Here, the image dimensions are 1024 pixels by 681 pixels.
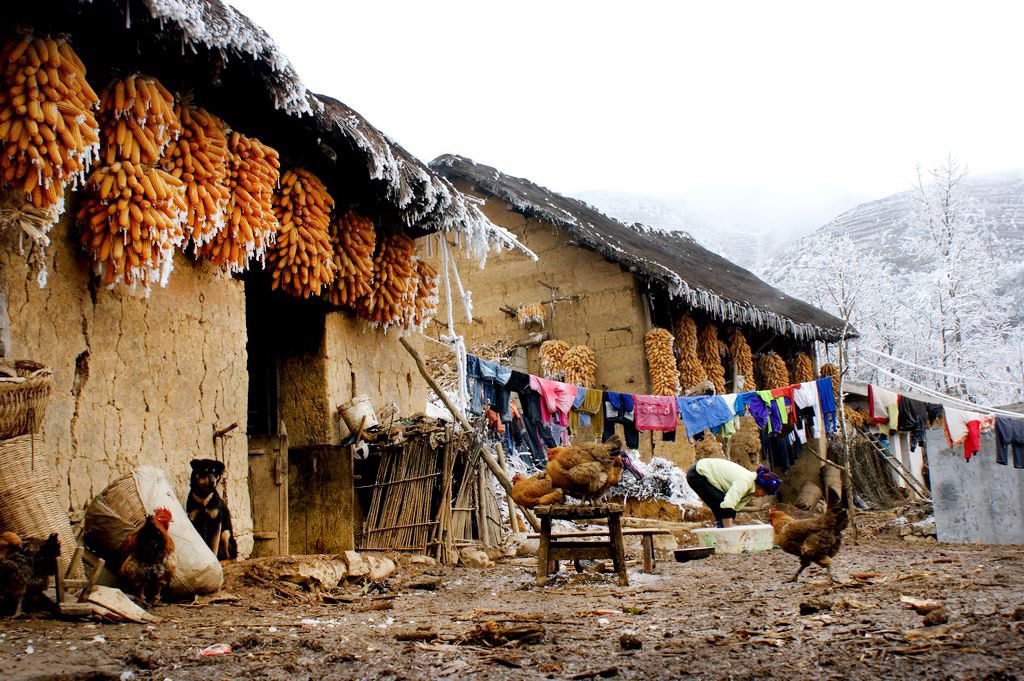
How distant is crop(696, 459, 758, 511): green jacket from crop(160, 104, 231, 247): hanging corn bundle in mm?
6643

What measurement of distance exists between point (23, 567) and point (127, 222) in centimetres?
215

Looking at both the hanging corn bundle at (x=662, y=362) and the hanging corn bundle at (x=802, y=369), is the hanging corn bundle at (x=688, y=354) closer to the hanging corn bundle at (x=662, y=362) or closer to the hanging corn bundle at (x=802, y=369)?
the hanging corn bundle at (x=662, y=362)

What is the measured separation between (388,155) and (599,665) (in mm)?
4991

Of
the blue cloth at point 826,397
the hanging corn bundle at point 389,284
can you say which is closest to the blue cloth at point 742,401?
the blue cloth at point 826,397

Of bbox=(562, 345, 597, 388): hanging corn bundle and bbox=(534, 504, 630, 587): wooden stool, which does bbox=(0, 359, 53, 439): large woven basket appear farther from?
bbox=(562, 345, 597, 388): hanging corn bundle

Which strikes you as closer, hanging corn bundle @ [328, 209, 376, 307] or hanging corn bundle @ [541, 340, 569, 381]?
hanging corn bundle @ [328, 209, 376, 307]

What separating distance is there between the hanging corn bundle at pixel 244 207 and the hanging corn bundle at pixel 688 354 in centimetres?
980

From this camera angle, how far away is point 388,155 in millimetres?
7281

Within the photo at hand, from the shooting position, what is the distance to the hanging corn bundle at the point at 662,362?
44.9 feet

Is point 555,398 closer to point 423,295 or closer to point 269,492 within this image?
point 423,295

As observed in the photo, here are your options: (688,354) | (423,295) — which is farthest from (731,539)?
(688,354)

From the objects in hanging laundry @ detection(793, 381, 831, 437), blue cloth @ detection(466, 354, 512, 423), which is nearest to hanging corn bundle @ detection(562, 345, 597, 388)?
blue cloth @ detection(466, 354, 512, 423)

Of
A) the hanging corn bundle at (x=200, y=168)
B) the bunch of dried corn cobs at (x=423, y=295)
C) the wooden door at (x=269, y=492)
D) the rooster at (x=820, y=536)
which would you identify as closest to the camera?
the hanging corn bundle at (x=200, y=168)

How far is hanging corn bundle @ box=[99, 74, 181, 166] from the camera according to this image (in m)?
A: 5.29
